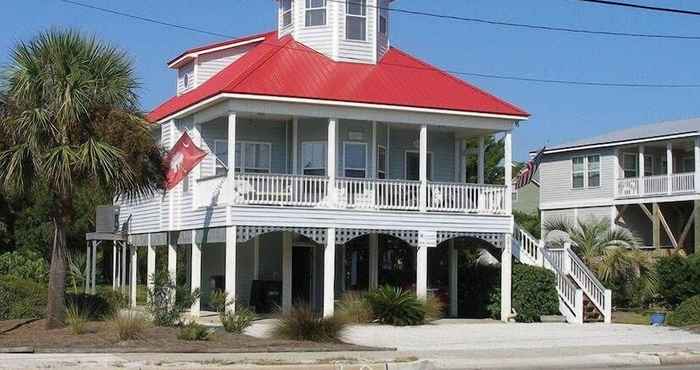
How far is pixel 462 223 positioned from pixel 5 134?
555 inches

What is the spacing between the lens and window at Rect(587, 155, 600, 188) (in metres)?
50.1

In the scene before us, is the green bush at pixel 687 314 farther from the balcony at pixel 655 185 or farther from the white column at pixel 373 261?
the balcony at pixel 655 185

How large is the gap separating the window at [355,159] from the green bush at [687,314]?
32.7 feet

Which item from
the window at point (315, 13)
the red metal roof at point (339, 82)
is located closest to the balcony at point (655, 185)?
the red metal roof at point (339, 82)

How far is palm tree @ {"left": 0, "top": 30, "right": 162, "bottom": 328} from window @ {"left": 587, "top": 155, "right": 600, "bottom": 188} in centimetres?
3074

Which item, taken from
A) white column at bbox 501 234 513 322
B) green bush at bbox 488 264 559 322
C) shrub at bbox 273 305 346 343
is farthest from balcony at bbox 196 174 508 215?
shrub at bbox 273 305 346 343

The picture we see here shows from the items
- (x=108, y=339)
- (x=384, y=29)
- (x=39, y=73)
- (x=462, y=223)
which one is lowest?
(x=108, y=339)

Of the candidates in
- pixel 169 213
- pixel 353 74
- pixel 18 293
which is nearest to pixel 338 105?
pixel 353 74

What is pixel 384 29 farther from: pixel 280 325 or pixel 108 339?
pixel 108 339

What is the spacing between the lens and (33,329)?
2341cm

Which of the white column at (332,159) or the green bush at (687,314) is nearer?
the white column at (332,159)

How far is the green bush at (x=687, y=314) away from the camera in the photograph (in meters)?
30.2

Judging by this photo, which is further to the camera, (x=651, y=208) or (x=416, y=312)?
(x=651, y=208)

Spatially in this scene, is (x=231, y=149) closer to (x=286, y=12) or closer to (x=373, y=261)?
(x=373, y=261)
